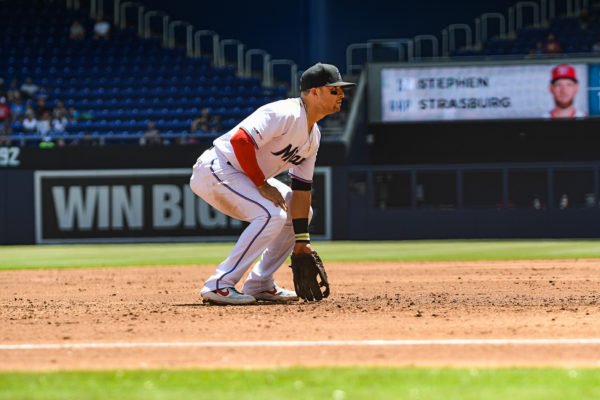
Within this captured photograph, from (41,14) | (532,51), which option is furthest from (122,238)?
(532,51)

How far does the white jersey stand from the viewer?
6070 mm

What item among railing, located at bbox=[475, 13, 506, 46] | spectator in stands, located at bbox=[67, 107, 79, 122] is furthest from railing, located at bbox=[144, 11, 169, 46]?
railing, located at bbox=[475, 13, 506, 46]

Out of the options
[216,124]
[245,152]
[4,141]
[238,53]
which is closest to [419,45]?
[238,53]

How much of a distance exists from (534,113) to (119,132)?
11.2 metres

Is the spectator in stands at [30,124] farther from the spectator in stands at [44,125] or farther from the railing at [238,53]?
the railing at [238,53]

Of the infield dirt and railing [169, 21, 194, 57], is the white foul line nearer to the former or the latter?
the infield dirt

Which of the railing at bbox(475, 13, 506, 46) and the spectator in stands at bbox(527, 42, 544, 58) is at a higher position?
the railing at bbox(475, 13, 506, 46)

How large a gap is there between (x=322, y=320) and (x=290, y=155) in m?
1.38

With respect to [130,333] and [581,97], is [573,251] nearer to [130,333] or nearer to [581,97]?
[581,97]

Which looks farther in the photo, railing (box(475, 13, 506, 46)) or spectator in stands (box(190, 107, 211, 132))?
railing (box(475, 13, 506, 46))

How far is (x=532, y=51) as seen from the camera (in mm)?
23531

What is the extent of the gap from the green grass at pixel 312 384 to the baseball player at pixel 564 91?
1961 cm

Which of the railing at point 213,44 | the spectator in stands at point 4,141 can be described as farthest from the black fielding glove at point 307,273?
the railing at point 213,44

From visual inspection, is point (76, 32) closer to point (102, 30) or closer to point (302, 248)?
point (102, 30)
